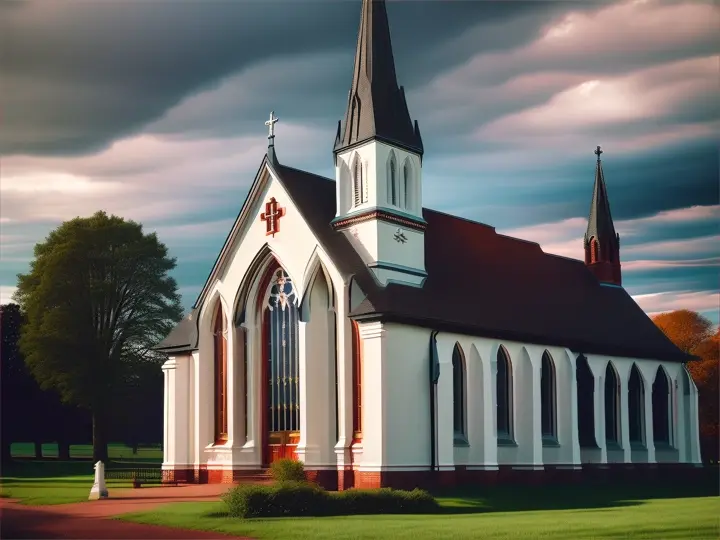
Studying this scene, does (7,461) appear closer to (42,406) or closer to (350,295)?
(42,406)

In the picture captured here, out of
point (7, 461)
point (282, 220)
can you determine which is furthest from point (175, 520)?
point (7, 461)

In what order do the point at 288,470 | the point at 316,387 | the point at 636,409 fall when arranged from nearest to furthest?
the point at 288,470 < the point at 316,387 < the point at 636,409

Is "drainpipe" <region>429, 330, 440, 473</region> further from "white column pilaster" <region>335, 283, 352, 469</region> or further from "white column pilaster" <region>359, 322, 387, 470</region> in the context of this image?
"white column pilaster" <region>335, 283, 352, 469</region>

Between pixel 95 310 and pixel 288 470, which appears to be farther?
pixel 95 310

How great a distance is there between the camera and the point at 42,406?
61.8 m

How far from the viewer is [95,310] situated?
5653 cm

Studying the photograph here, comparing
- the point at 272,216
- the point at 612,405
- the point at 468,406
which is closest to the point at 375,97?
the point at 272,216

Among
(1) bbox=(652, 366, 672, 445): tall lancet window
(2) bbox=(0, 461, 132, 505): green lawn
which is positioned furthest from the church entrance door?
(1) bbox=(652, 366, 672, 445): tall lancet window

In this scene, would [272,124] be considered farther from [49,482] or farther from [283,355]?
[49,482]

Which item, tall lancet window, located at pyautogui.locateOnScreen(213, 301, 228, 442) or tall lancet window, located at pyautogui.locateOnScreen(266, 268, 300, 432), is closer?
tall lancet window, located at pyautogui.locateOnScreen(266, 268, 300, 432)

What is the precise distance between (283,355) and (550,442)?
1197 centimetres

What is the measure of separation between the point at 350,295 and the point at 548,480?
1213cm

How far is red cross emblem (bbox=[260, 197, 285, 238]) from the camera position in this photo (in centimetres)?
3694

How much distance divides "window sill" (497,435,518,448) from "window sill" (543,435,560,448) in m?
2.22
